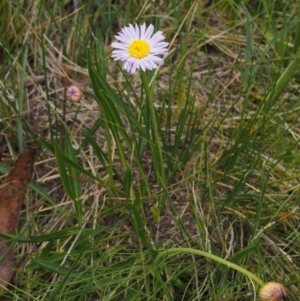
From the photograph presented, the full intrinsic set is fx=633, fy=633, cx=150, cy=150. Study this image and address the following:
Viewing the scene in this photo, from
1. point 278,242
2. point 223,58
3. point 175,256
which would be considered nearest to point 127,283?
point 175,256

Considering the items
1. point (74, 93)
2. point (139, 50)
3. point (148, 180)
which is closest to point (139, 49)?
point (139, 50)

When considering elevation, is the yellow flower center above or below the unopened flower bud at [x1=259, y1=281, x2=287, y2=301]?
above

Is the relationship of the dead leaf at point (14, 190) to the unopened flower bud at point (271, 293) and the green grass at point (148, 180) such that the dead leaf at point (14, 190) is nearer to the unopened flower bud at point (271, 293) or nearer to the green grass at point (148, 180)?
the green grass at point (148, 180)

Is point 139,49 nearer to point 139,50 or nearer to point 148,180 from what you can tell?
point 139,50

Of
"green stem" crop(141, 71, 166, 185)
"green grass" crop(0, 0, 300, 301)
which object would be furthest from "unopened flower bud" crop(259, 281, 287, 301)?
"green stem" crop(141, 71, 166, 185)

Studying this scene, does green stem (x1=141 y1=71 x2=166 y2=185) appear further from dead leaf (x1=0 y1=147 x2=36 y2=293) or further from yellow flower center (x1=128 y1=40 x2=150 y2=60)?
dead leaf (x1=0 y1=147 x2=36 y2=293)

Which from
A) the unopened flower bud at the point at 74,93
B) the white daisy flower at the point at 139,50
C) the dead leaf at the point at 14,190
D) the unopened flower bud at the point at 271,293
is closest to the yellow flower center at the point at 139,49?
the white daisy flower at the point at 139,50

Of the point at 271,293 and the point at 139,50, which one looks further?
the point at 139,50
